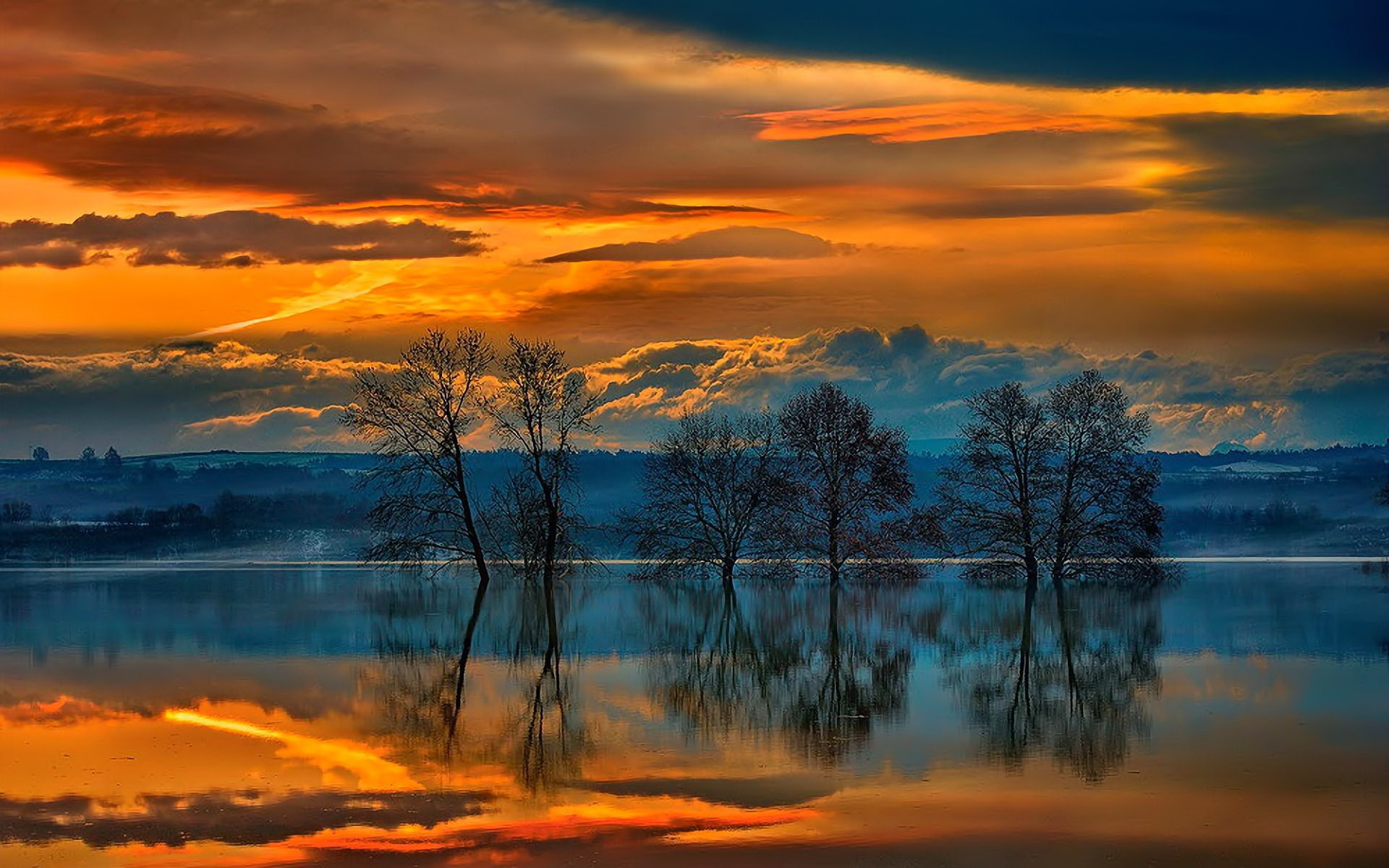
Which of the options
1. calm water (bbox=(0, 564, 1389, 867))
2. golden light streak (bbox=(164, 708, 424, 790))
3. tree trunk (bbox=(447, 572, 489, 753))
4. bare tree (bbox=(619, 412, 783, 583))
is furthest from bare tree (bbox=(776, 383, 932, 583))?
golden light streak (bbox=(164, 708, 424, 790))

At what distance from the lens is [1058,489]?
2729 inches

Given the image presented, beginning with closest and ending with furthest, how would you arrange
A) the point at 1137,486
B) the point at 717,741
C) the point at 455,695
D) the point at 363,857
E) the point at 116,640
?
the point at 363,857, the point at 717,741, the point at 455,695, the point at 116,640, the point at 1137,486

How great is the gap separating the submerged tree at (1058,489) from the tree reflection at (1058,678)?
17.7 metres

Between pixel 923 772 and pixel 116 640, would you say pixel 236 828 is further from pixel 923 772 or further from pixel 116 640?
pixel 116 640

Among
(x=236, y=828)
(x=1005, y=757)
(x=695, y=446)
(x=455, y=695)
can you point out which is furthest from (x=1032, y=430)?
(x=236, y=828)

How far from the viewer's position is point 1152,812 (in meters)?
16.4

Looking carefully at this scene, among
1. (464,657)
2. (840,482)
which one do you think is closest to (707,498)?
(840,482)

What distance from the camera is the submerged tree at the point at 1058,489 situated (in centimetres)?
6862

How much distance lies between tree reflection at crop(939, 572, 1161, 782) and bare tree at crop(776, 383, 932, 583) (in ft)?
58.4

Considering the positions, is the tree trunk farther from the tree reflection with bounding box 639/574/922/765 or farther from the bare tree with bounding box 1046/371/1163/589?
the bare tree with bounding box 1046/371/1163/589

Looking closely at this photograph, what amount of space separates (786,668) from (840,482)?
38.3 metres

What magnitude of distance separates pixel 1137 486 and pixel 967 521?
24.1 ft

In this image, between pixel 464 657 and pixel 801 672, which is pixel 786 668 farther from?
pixel 464 657

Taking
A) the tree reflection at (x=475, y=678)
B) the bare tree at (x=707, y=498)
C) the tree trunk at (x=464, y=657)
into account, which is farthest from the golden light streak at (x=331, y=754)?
the bare tree at (x=707, y=498)
